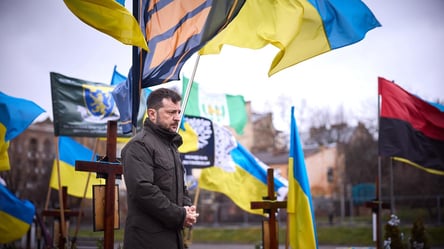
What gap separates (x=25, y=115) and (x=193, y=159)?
12.9ft

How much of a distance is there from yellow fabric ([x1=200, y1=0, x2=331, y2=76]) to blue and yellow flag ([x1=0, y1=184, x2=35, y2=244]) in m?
6.73

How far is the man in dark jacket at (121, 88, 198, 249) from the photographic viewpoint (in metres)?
4.21

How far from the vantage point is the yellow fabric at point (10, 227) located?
39.3ft

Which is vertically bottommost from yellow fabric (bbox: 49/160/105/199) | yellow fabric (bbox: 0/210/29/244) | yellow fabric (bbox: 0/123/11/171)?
yellow fabric (bbox: 0/210/29/244)

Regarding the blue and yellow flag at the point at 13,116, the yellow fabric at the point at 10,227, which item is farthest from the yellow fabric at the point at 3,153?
the yellow fabric at the point at 10,227

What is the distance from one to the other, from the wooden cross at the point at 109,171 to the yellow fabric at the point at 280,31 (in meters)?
2.77

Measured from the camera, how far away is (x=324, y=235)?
2875 centimetres

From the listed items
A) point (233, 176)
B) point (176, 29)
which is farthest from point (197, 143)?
point (176, 29)

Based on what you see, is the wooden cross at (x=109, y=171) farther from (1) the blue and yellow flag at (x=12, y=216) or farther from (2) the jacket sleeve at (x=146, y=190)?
(1) the blue and yellow flag at (x=12, y=216)

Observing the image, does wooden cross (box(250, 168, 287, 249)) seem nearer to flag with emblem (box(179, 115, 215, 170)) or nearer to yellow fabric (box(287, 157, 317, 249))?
yellow fabric (box(287, 157, 317, 249))

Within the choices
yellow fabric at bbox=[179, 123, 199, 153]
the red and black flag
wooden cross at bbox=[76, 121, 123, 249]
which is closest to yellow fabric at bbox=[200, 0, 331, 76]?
wooden cross at bbox=[76, 121, 123, 249]

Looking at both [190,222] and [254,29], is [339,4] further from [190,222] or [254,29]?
[190,222]

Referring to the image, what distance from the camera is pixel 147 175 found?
4234mm

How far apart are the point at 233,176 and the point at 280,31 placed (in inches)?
256
